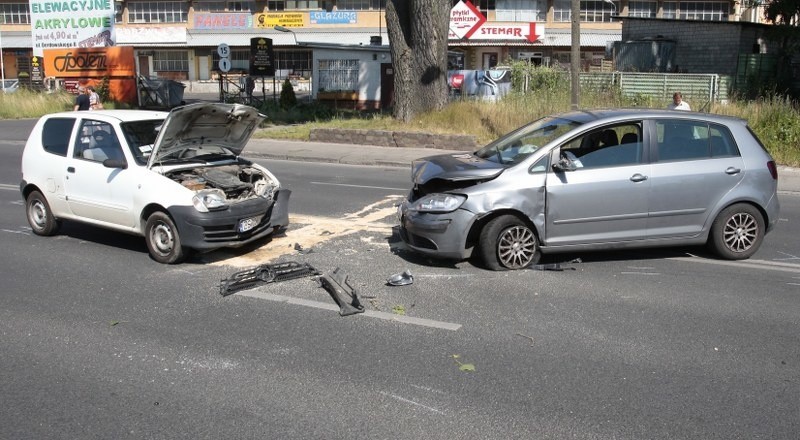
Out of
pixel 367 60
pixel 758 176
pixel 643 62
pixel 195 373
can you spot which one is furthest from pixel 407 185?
pixel 643 62

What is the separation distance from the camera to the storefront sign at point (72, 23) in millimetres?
34000

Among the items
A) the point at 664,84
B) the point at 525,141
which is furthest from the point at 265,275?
the point at 664,84

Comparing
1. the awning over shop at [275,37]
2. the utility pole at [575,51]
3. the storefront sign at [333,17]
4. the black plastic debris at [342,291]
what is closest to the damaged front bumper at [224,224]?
the black plastic debris at [342,291]

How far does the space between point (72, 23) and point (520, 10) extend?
35626 mm

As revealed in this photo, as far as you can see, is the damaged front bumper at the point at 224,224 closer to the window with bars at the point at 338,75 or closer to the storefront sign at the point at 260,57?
the window with bars at the point at 338,75

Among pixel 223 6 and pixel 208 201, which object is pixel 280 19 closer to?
pixel 223 6

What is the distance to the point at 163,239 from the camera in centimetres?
807

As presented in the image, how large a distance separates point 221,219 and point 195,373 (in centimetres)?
285

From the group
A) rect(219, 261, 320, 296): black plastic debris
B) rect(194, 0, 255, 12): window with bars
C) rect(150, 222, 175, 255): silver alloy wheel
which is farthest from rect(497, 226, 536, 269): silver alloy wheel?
rect(194, 0, 255, 12): window with bars

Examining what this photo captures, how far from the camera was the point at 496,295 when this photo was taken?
271 inches

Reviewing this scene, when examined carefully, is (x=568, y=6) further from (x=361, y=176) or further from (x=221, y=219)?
(x=221, y=219)

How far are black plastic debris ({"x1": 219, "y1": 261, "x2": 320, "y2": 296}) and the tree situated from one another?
47.3ft

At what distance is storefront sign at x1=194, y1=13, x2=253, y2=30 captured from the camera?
208ft

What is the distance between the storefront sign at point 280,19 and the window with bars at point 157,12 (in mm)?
7058
